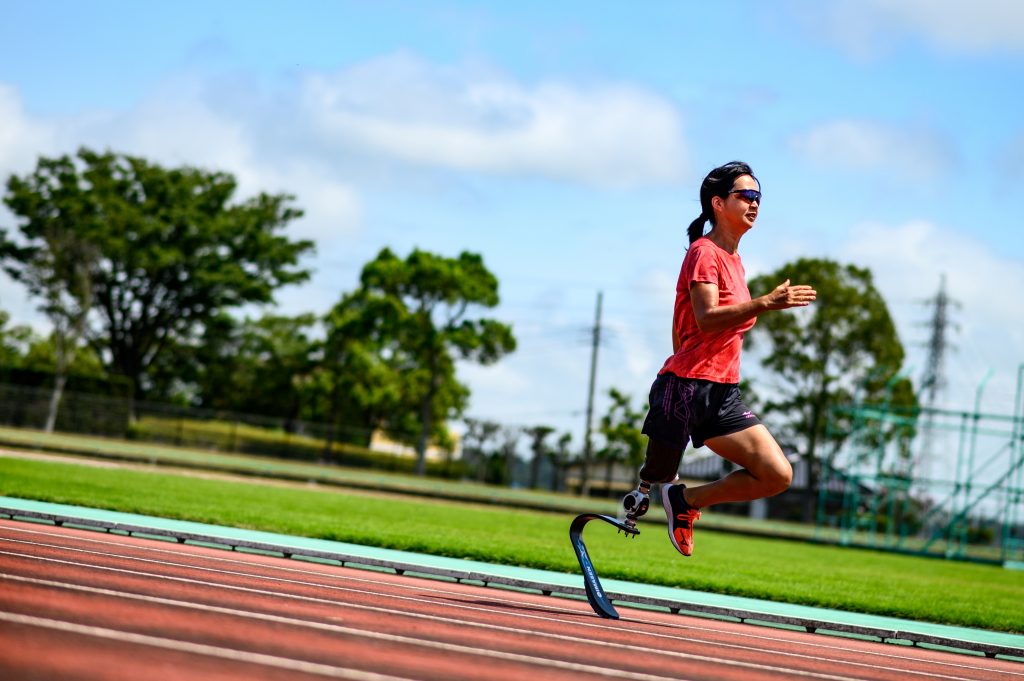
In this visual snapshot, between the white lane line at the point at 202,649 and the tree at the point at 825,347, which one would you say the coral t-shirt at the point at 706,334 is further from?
the tree at the point at 825,347

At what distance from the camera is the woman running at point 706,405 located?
655cm

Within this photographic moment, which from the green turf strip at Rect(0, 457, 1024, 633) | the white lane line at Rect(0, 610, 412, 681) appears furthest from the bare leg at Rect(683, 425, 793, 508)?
the green turf strip at Rect(0, 457, 1024, 633)

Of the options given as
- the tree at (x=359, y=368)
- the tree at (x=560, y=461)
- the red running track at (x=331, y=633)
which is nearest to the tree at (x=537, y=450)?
the tree at (x=560, y=461)

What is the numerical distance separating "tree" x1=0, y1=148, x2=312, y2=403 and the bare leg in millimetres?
50621

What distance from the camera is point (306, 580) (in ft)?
25.9

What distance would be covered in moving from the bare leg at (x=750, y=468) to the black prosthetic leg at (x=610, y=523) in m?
0.48

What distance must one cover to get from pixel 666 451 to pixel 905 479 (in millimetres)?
27198

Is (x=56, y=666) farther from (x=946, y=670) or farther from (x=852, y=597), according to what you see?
(x=852, y=597)

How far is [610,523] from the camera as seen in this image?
732 cm

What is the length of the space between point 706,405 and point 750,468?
404 mm

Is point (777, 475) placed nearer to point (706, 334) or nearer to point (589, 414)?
point (706, 334)

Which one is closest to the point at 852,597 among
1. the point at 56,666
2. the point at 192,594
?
the point at 192,594

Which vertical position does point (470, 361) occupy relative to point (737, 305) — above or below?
above

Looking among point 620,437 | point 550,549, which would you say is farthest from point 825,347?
point 550,549
